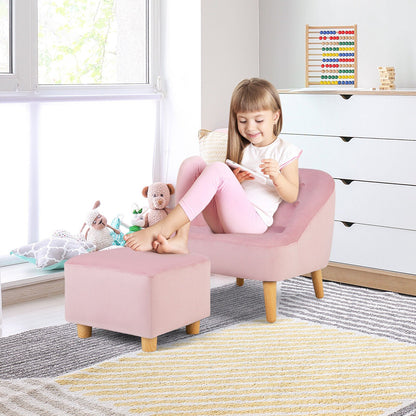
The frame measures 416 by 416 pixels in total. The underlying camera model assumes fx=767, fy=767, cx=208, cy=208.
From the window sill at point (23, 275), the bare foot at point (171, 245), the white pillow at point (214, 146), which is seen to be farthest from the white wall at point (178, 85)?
the bare foot at point (171, 245)

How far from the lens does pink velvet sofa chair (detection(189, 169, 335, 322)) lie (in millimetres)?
2807

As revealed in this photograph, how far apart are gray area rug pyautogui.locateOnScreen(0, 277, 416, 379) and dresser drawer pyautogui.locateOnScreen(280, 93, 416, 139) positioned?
2.28ft

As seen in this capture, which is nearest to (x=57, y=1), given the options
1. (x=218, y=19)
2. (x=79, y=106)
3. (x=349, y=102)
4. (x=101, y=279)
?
(x=79, y=106)

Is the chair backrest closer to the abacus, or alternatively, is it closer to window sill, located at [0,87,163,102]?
the abacus

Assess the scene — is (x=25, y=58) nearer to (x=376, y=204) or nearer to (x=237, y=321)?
(x=237, y=321)

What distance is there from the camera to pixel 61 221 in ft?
12.0

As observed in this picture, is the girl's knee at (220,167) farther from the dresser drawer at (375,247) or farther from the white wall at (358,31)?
the white wall at (358,31)

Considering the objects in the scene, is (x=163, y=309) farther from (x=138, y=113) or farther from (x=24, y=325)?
(x=138, y=113)

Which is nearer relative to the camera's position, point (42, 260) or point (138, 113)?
point (42, 260)

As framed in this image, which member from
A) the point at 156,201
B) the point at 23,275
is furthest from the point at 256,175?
the point at 23,275

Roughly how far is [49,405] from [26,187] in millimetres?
1617

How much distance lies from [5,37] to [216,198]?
1.22 metres

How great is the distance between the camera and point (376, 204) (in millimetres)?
3373

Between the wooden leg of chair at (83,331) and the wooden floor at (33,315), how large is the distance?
23cm
